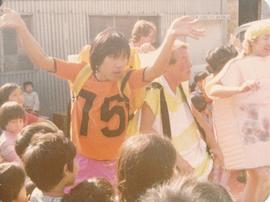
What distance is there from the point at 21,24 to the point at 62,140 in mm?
346

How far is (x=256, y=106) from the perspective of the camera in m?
1.62

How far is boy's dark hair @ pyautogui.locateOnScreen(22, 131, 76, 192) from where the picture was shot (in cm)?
136

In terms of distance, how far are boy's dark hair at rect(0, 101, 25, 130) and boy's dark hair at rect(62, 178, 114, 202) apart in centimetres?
71

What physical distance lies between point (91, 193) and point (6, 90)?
2.87 ft

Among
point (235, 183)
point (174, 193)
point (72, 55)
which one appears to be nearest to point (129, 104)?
point (72, 55)

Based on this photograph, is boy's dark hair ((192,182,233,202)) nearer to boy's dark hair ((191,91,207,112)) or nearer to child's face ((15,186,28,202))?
child's face ((15,186,28,202))

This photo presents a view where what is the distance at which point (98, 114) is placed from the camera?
1555mm

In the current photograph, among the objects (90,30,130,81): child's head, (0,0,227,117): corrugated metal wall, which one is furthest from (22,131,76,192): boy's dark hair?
(0,0,227,117): corrugated metal wall

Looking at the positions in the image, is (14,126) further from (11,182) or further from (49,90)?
(11,182)

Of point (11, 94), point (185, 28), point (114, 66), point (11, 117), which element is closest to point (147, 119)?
point (114, 66)

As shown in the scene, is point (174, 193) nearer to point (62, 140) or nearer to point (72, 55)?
Answer: point (62, 140)

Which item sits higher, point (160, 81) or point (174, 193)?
point (160, 81)

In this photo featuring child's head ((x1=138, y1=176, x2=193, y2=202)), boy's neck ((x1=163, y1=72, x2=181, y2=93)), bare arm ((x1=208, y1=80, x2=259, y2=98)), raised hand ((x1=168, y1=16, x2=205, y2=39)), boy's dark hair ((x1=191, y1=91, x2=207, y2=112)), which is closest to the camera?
child's head ((x1=138, y1=176, x2=193, y2=202))

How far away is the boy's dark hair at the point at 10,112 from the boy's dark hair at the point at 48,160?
0.59m
